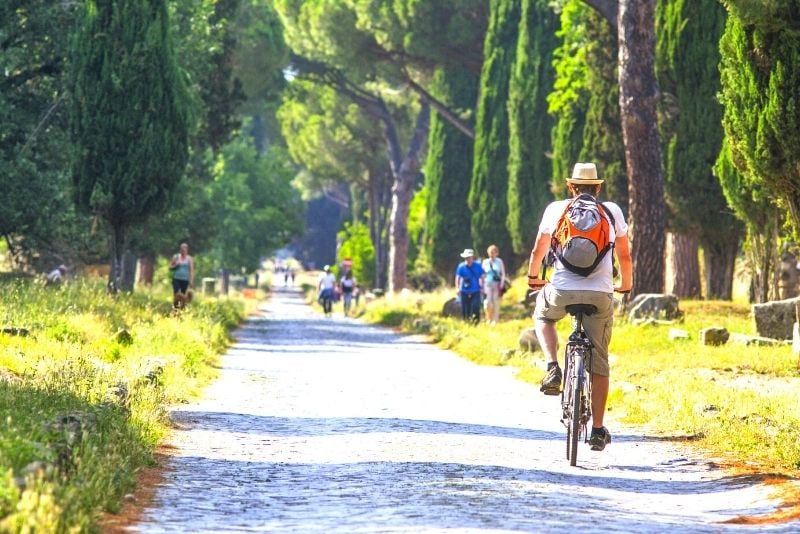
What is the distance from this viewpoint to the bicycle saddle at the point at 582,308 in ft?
37.1

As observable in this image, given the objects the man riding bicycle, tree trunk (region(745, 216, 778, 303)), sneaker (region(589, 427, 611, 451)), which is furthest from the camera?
tree trunk (region(745, 216, 778, 303))

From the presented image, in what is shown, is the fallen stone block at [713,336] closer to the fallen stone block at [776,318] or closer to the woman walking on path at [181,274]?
the fallen stone block at [776,318]

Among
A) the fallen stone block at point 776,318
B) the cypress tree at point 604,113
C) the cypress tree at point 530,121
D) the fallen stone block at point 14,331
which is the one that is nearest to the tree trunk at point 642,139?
the cypress tree at point 604,113

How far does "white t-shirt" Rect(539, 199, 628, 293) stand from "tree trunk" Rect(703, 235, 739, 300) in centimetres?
2208

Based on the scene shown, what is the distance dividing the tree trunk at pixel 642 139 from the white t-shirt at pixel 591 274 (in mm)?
17392

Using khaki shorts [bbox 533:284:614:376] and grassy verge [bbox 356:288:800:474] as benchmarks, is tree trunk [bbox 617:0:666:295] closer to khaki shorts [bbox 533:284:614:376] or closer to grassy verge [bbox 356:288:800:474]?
grassy verge [bbox 356:288:800:474]

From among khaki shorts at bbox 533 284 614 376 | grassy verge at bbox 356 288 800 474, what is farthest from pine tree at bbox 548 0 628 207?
→ khaki shorts at bbox 533 284 614 376

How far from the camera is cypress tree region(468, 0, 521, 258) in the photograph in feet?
153

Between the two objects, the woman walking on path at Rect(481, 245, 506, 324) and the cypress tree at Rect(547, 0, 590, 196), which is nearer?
the woman walking on path at Rect(481, 245, 506, 324)

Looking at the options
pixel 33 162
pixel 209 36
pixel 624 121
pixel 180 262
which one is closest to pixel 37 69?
pixel 33 162

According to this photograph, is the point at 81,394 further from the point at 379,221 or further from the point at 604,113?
the point at 379,221

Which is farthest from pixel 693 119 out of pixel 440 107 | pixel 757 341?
pixel 440 107

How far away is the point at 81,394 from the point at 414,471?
3234 mm

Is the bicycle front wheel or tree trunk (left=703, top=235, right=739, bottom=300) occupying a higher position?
tree trunk (left=703, top=235, right=739, bottom=300)
